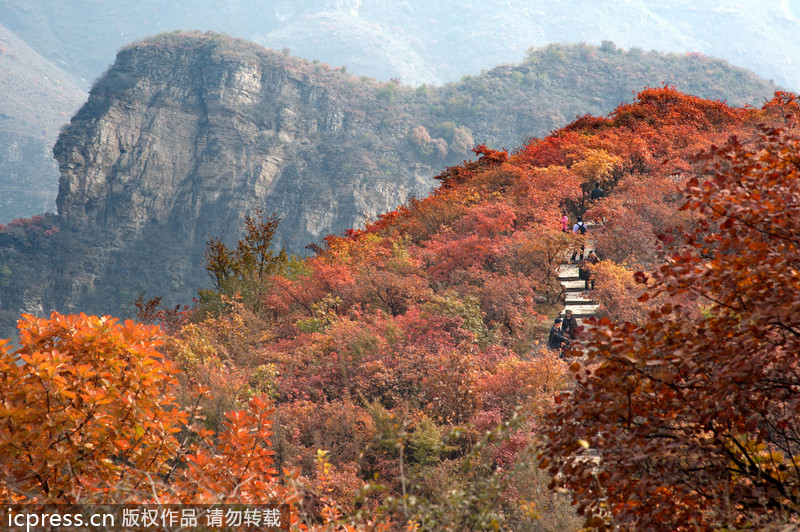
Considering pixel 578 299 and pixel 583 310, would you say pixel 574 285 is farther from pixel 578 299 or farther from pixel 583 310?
pixel 583 310

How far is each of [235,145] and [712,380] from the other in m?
72.3

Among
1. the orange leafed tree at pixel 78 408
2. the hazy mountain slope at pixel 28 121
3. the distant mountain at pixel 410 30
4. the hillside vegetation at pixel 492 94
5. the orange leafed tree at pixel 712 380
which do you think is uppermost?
the distant mountain at pixel 410 30

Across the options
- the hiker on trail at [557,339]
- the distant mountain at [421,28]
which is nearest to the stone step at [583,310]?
the hiker on trail at [557,339]

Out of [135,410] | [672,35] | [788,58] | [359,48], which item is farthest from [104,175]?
[788,58]

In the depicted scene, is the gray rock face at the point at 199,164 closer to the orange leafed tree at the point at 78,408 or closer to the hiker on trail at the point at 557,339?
the hiker on trail at the point at 557,339

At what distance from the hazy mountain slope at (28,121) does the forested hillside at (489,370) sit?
98273 mm

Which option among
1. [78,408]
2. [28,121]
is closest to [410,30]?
[28,121]

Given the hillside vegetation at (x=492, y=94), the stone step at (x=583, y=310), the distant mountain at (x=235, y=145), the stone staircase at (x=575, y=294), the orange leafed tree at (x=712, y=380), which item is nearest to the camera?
the orange leafed tree at (x=712, y=380)

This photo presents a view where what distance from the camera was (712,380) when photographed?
2.80 meters

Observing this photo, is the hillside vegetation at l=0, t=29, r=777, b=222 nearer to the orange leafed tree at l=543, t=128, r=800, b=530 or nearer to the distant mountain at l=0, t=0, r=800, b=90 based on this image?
the distant mountain at l=0, t=0, r=800, b=90

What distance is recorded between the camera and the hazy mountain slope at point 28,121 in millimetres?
90812

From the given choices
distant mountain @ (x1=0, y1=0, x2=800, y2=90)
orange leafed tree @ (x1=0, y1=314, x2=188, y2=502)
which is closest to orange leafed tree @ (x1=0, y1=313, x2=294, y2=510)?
orange leafed tree @ (x1=0, y1=314, x2=188, y2=502)

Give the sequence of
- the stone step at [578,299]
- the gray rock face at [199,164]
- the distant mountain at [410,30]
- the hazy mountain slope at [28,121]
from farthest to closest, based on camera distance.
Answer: the distant mountain at [410,30] < the hazy mountain slope at [28,121] < the gray rock face at [199,164] < the stone step at [578,299]

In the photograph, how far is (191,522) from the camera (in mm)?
3033
